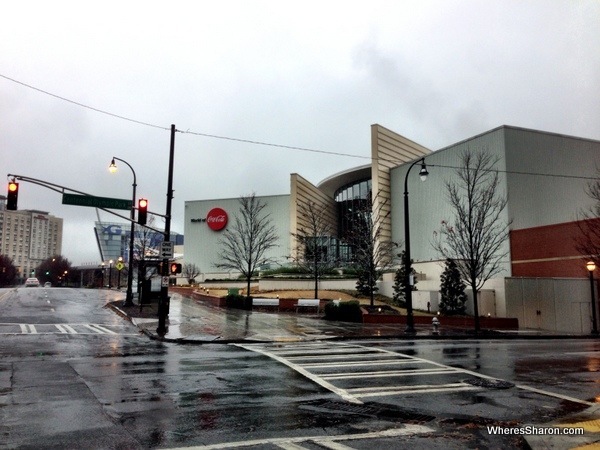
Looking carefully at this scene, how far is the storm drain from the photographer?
752 centimetres

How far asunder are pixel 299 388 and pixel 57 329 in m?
14.5

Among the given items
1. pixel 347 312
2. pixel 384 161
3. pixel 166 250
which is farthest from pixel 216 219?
pixel 166 250

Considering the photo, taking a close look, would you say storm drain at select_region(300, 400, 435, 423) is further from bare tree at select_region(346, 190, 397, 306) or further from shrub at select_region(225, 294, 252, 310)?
shrub at select_region(225, 294, 252, 310)

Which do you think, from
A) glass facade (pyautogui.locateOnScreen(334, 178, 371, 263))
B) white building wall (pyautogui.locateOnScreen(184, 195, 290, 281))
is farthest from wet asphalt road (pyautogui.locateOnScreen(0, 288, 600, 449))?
white building wall (pyautogui.locateOnScreen(184, 195, 290, 281))

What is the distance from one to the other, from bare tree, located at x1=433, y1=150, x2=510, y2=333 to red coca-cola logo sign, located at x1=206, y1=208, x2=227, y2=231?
115 ft

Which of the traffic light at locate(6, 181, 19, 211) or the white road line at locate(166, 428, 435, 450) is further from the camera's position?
the traffic light at locate(6, 181, 19, 211)

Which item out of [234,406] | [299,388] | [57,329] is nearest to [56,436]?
[234,406]

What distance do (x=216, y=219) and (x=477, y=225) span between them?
47036mm

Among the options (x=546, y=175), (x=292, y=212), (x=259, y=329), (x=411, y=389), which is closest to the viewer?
(x=411, y=389)

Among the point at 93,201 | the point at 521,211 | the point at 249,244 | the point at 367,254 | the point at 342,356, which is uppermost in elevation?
the point at 521,211

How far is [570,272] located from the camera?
31.9 metres

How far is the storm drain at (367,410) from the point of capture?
24.7 feet

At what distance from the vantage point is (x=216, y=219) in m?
68.2

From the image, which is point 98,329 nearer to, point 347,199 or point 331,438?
point 331,438
